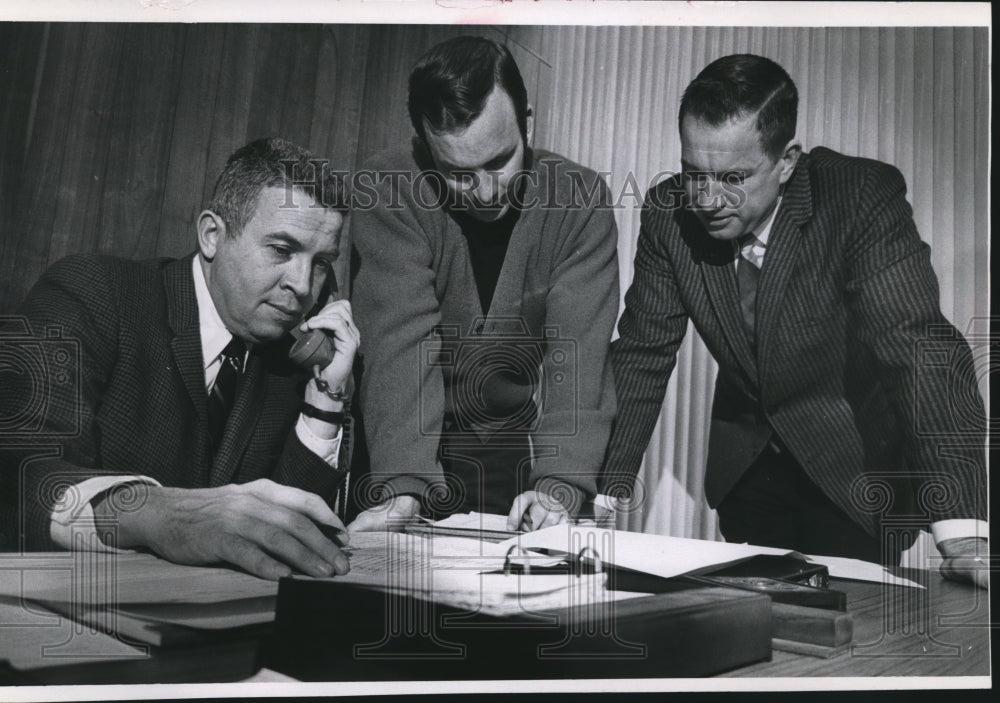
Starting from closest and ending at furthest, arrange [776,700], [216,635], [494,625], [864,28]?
[216,635]
[494,625]
[776,700]
[864,28]

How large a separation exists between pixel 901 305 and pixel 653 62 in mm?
912

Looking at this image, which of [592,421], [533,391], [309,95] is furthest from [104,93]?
[592,421]

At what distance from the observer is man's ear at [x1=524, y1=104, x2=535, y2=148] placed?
248cm

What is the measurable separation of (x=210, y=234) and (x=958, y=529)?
2.06 metres

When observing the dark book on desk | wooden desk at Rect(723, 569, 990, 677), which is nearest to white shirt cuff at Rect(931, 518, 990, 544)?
wooden desk at Rect(723, 569, 990, 677)

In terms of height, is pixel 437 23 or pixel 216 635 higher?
pixel 437 23

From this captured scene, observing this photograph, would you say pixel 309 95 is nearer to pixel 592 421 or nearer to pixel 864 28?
pixel 592 421

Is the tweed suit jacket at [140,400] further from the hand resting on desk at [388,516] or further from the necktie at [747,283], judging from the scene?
the necktie at [747,283]

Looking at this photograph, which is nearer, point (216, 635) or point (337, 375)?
point (216, 635)

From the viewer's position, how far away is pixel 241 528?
2215 millimetres

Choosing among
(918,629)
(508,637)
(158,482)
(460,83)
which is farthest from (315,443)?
(918,629)

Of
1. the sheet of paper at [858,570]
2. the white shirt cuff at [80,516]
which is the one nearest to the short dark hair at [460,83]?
the white shirt cuff at [80,516]

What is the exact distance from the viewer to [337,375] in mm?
2408

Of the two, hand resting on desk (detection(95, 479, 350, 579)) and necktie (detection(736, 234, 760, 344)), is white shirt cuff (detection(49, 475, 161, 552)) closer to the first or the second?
hand resting on desk (detection(95, 479, 350, 579))
